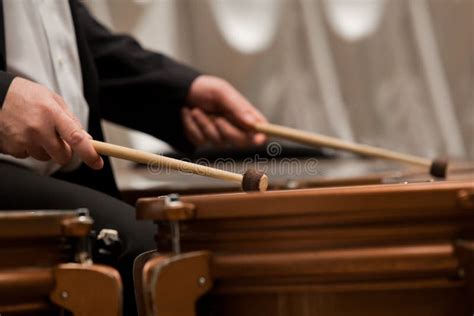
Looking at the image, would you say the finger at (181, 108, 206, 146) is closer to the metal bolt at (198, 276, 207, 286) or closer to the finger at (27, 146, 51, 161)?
the finger at (27, 146, 51, 161)

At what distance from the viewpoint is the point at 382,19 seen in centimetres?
239

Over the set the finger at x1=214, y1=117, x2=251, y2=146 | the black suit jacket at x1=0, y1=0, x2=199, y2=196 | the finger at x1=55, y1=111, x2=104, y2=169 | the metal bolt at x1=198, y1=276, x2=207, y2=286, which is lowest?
the metal bolt at x1=198, y1=276, x2=207, y2=286

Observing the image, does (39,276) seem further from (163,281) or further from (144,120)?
(144,120)

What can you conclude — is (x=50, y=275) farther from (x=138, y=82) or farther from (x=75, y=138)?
(x=138, y=82)

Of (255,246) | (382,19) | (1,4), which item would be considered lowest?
(255,246)

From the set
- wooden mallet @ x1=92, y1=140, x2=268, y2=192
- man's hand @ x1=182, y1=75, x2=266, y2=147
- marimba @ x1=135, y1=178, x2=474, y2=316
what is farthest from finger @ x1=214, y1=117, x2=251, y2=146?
marimba @ x1=135, y1=178, x2=474, y2=316

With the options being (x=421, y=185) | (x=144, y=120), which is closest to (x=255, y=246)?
(x=421, y=185)

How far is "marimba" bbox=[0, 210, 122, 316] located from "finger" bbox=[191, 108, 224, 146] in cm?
74

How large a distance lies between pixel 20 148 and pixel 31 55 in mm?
308

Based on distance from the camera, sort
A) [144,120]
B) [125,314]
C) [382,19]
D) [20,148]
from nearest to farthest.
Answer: [20,148] → [125,314] → [144,120] → [382,19]

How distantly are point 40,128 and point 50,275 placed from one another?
200 mm

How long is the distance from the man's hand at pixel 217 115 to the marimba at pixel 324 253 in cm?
72

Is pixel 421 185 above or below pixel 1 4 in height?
below

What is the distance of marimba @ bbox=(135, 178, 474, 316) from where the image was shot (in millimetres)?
654
